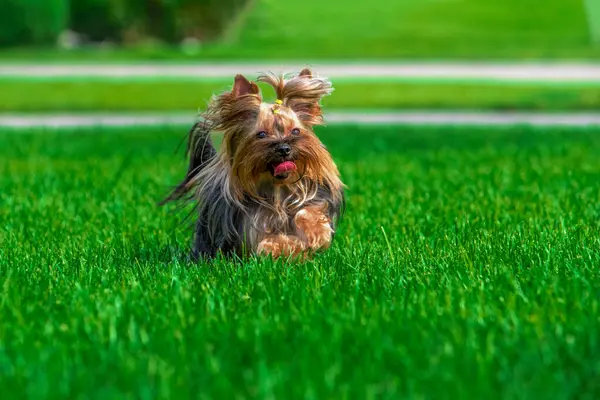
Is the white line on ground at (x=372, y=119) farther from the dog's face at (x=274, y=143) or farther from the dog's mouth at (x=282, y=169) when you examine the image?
the dog's mouth at (x=282, y=169)

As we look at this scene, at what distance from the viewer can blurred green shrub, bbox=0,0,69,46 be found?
28969mm

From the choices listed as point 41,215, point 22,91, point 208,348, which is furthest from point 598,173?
point 22,91

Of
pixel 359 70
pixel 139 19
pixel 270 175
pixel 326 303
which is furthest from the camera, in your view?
pixel 139 19

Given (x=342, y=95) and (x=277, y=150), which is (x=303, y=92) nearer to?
(x=277, y=150)

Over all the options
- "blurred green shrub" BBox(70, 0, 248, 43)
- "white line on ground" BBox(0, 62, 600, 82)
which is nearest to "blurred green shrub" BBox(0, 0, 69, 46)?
"blurred green shrub" BBox(70, 0, 248, 43)

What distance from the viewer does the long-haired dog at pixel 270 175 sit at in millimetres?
5762

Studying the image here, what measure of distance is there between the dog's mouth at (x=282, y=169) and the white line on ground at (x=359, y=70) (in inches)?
675

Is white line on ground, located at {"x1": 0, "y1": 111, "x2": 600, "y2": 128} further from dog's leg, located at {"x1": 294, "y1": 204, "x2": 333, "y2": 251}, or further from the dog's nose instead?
the dog's nose

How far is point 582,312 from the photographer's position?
185 inches

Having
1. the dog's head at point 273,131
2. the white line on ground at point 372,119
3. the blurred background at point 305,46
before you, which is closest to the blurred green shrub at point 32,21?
the blurred background at point 305,46

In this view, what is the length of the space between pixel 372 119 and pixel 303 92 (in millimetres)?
11267

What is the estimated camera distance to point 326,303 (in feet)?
16.2

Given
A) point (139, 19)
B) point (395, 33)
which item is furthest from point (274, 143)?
point (395, 33)

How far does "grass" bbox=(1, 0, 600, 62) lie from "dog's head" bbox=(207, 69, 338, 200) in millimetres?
21646
